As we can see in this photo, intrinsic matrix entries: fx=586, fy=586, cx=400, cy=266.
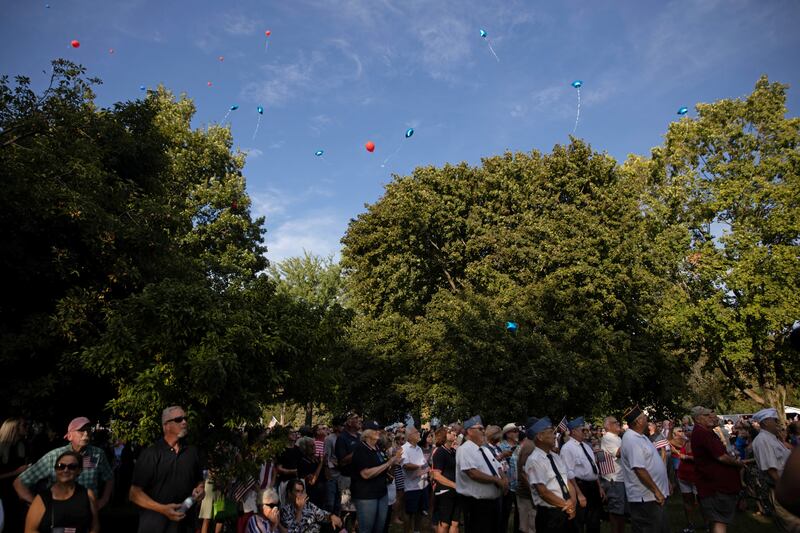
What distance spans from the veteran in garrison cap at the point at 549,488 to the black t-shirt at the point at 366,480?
2.46 meters

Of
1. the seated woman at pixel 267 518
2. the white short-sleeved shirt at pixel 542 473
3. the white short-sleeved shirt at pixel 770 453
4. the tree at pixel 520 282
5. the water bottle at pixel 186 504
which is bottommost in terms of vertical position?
the seated woman at pixel 267 518

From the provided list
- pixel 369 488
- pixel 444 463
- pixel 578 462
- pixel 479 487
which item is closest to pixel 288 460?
pixel 369 488

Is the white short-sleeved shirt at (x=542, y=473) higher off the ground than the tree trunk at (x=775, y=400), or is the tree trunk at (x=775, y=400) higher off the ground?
→ the tree trunk at (x=775, y=400)

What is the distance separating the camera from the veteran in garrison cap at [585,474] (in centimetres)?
856

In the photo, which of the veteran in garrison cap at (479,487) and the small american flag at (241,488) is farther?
the small american flag at (241,488)

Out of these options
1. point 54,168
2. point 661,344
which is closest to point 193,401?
point 54,168

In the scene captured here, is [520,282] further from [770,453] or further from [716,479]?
[716,479]

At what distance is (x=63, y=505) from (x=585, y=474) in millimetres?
6723

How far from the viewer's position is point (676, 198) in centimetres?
2734

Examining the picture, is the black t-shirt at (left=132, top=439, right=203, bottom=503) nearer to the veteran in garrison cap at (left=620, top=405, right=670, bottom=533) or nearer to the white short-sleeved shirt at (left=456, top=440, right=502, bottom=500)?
the white short-sleeved shirt at (left=456, top=440, right=502, bottom=500)

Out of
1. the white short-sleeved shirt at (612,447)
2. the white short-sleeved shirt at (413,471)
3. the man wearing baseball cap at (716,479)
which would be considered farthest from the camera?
the white short-sleeved shirt at (413,471)

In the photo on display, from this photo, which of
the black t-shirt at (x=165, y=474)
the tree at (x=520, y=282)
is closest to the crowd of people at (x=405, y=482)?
the black t-shirt at (x=165, y=474)

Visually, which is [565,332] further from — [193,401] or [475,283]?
[193,401]

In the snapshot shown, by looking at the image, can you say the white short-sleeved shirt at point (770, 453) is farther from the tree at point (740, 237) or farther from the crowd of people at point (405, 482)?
the tree at point (740, 237)
